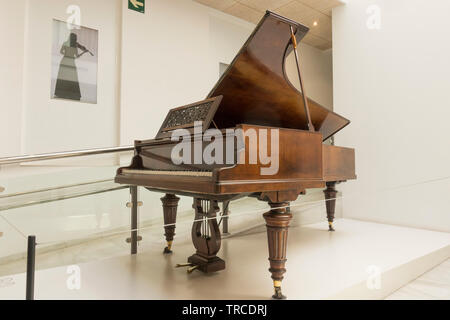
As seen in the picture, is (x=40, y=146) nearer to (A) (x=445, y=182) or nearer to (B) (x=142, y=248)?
(B) (x=142, y=248)

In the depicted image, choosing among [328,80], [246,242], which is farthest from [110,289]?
[328,80]

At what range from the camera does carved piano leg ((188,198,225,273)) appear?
2.00 meters

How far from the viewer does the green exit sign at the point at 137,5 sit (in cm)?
368

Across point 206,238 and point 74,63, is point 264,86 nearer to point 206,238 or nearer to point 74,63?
point 206,238

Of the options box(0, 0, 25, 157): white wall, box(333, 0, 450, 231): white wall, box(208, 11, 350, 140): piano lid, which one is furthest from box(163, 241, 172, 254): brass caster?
box(333, 0, 450, 231): white wall

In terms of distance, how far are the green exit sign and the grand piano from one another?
228cm

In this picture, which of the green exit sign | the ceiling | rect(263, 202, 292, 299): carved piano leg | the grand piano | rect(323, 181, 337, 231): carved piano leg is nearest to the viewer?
the grand piano

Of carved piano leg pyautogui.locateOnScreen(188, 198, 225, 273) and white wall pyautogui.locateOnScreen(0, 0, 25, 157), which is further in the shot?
white wall pyautogui.locateOnScreen(0, 0, 25, 157)

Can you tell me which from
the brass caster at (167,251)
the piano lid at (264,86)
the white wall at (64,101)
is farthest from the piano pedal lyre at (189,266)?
the white wall at (64,101)

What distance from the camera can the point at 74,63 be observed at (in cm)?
337

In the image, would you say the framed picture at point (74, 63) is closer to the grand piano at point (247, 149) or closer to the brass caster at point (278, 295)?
the grand piano at point (247, 149)

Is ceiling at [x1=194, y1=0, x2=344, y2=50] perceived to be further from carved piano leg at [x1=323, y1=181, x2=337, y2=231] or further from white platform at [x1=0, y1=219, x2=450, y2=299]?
white platform at [x1=0, y1=219, x2=450, y2=299]

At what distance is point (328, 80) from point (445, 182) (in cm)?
367

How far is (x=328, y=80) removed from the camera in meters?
6.41
